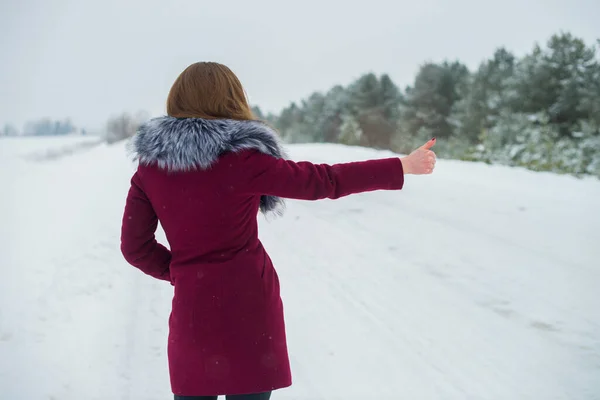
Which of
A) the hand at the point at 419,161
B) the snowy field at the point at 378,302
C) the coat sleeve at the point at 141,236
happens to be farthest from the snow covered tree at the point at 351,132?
the coat sleeve at the point at 141,236

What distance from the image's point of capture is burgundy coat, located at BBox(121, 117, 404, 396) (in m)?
1.53

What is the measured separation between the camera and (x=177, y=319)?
166 centimetres

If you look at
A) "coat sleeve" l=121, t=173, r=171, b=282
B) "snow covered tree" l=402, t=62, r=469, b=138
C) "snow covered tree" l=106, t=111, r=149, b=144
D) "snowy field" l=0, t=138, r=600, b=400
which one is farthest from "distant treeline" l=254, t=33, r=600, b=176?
"snow covered tree" l=106, t=111, r=149, b=144

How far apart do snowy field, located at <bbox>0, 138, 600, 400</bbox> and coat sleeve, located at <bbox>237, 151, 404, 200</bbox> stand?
179 cm

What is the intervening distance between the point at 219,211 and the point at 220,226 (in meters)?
0.05

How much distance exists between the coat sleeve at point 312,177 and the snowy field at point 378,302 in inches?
70.3

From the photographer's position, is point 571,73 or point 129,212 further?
point 571,73

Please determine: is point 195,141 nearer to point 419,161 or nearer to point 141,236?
point 141,236

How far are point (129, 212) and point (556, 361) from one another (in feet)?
9.65

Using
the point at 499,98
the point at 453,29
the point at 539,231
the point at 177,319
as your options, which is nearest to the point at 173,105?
the point at 177,319

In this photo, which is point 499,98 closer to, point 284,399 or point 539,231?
point 539,231

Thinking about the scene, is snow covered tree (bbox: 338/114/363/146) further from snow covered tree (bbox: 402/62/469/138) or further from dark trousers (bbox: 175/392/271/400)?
dark trousers (bbox: 175/392/271/400)

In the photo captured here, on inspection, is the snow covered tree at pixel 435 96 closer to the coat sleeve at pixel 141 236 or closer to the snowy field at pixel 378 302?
the snowy field at pixel 378 302

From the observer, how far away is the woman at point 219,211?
5.03 ft
